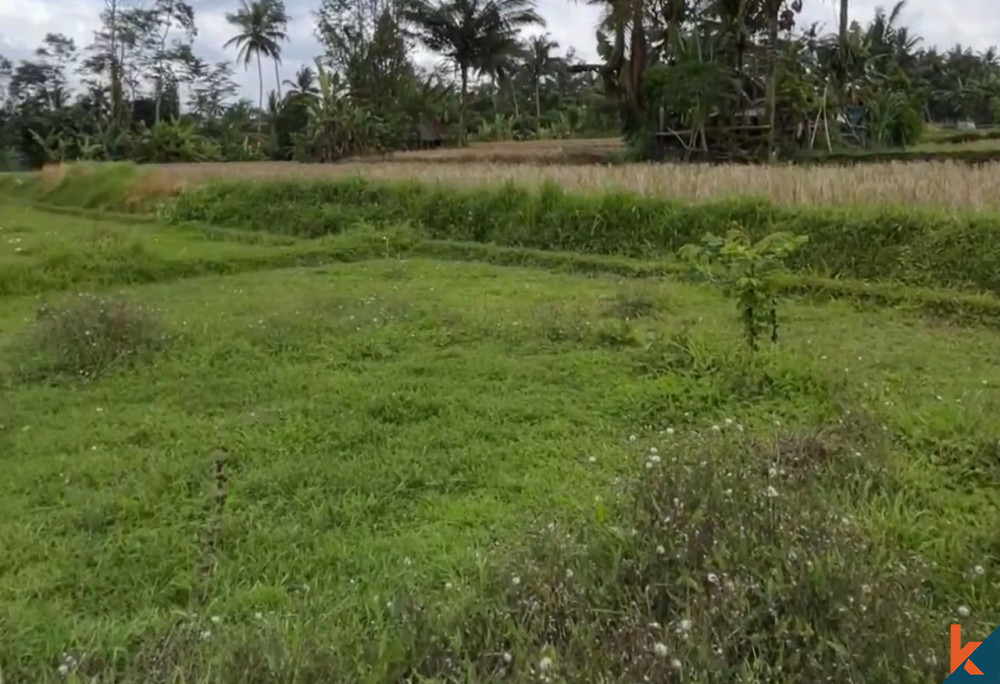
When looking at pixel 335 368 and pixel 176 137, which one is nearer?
pixel 335 368

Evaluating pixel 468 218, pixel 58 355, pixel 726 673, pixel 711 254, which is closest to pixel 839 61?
pixel 468 218

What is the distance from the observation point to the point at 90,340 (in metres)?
5.35

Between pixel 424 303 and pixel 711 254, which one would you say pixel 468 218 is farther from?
pixel 711 254

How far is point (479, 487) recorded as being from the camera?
3.41 meters

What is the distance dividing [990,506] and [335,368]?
3.60 metres

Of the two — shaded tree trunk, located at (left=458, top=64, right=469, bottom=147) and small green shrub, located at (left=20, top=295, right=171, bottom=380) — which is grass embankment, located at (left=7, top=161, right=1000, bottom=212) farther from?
shaded tree trunk, located at (left=458, top=64, right=469, bottom=147)

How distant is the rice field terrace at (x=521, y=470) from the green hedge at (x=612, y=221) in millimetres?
48

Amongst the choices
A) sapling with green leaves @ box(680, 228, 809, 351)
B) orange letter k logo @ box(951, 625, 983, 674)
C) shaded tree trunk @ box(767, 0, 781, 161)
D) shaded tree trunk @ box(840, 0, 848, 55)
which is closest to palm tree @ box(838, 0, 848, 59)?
shaded tree trunk @ box(840, 0, 848, 55)

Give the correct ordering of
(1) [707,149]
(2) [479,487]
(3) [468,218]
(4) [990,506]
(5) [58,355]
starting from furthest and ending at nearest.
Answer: (1) [707,149] → (3) [468,218] → (5) [58,355] → (2) [479,487] → (4) [990,506]

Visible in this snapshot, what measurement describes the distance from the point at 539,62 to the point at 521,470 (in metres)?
38.0

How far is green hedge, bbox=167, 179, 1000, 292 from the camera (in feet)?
24.2

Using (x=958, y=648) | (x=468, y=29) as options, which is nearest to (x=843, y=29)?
(x=468, y=29)

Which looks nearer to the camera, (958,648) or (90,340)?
(958,648)

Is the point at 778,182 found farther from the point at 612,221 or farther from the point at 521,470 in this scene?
the point at 521,470
